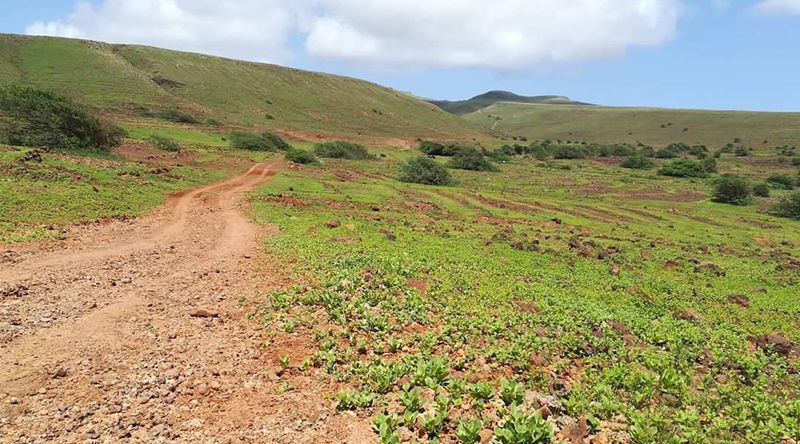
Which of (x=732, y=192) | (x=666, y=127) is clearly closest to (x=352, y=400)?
(x=732, y=192)

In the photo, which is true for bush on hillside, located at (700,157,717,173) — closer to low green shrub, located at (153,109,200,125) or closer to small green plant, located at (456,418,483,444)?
low green shrub, located at (153,109,200,125)

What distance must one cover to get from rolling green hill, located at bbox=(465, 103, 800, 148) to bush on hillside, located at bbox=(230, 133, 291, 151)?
373ft

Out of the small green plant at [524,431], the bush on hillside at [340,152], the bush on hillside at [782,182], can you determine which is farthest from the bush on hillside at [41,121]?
the bush on hillside at [782,182]

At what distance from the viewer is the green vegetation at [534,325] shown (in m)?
7.00

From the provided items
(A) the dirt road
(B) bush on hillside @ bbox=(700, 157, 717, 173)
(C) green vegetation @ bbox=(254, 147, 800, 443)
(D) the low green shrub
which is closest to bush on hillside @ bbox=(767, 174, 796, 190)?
(B) bush on hillside @ bbox=(700, 157, 717, 173)

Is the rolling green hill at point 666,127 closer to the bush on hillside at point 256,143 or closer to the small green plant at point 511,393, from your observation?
the bush on hillside at point 256,143

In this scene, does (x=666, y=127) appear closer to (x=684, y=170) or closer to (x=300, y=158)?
(x=684, y=170)

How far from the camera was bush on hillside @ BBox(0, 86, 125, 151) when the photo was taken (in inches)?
1286

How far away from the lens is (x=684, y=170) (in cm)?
7081

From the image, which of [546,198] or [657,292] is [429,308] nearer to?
[657,292]

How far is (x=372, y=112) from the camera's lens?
5044 inches

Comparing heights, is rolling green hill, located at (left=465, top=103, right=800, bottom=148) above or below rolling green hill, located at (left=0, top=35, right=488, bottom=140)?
below

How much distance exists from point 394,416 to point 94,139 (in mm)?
35760

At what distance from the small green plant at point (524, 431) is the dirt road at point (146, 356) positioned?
1.65 metres
